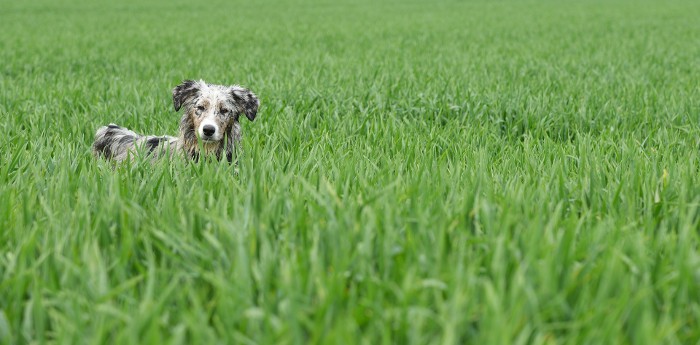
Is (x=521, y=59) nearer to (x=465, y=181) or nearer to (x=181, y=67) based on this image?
(x=181, y=67)

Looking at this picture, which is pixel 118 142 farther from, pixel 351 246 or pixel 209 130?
pixel 351 246

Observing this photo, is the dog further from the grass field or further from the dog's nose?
the grass field

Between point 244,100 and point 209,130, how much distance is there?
1.76 ft

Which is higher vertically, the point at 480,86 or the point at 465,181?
the point at 465,181

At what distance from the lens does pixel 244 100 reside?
4422 millimetres

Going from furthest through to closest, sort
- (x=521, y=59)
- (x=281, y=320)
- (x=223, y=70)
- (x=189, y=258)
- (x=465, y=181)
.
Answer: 1. (x=521, y=59)
2. (x=223, y=70)
3. (x=465, y=181)
4. (x=189, y=258)
5. (x=281, y=320)

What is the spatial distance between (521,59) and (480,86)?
3816 mm

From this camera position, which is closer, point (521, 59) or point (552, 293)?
point (552, 293)

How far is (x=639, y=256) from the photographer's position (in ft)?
6.36

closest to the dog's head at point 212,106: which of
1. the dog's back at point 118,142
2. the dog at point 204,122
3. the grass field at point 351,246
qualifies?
the dog at point 204,122

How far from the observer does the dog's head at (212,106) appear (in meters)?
4.01

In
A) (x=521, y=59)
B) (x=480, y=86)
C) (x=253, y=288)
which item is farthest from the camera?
(x=521, y=59)

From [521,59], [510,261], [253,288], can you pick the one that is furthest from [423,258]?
[521,59]

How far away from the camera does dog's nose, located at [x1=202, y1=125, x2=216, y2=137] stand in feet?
12.9
